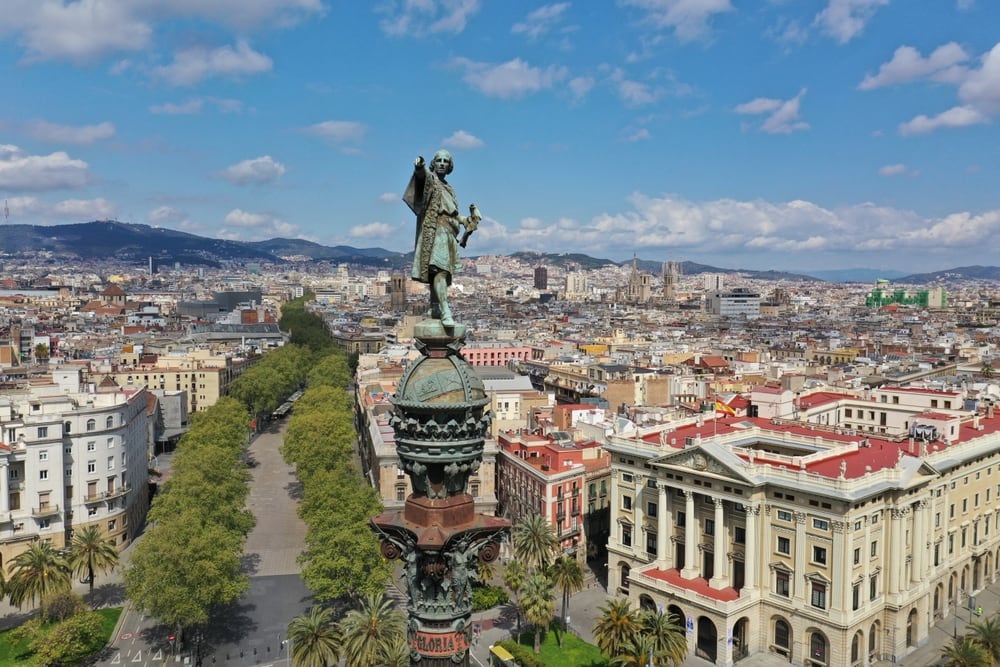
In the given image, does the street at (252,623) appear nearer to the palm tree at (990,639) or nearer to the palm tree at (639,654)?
the palm tree at (639,654)

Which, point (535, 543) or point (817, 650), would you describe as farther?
point (535, 543)

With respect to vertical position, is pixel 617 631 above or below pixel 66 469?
below

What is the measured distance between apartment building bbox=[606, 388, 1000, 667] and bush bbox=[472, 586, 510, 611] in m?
8.18

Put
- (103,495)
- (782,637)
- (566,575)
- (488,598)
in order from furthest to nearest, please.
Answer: (103,495), (488,598), (566,575), (782,637)

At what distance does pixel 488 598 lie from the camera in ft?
169

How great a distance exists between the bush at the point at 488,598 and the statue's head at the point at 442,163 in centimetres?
4429

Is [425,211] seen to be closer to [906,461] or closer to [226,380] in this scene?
[906,461]

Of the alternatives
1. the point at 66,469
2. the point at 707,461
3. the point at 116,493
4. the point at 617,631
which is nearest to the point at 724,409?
the point at 707,461

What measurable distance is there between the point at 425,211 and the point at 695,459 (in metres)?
41.8

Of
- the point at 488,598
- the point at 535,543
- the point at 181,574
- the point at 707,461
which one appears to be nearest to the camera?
the point at 181,574

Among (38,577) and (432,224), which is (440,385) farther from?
(38,577)

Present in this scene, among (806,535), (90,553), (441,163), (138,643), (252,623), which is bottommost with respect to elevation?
(138,643)

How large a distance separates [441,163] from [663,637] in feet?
113

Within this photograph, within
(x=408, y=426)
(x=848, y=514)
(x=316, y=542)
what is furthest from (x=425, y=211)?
(x=316, y=542)
